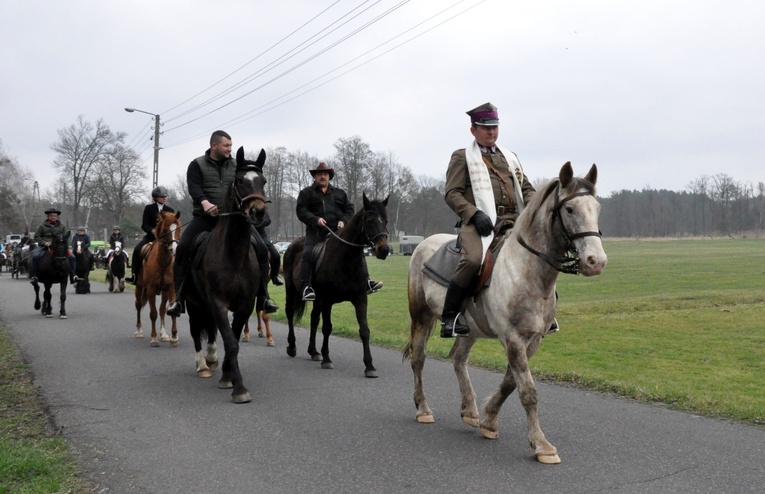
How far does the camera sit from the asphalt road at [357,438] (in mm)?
4746

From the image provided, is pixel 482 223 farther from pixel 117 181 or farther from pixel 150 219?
pixel 117 181

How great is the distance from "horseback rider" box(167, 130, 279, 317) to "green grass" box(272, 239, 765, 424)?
291 centimetres

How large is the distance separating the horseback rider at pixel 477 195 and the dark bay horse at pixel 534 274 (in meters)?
0.22

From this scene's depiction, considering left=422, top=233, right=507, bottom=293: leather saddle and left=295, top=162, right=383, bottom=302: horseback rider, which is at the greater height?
left=295, top=162, right=383, bottom=302: horseback rider

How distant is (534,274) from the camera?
17.8 feet

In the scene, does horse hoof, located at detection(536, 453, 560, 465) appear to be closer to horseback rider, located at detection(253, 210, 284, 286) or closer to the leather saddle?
the leather saddle

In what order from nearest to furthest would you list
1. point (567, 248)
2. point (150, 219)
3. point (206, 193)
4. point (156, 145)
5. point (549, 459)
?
1. point (549, 459)
2. point (567, 248)
3. point (206, 193)
4. point (150, 219)
5. point (156, 145)

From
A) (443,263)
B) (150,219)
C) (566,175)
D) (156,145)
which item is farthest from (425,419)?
(156,145)

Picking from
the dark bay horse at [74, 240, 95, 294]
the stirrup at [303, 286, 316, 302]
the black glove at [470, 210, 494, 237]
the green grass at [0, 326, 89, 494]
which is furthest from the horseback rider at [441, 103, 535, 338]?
the dark bay horse at [74, 240, 95, 294]

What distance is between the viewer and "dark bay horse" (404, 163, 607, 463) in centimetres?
498

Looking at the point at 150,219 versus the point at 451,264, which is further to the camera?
the point at 150,219

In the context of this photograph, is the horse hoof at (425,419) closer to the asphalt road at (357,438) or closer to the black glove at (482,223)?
the asphalt road at (357,438)

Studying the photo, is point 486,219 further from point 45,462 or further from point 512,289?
point 45,462

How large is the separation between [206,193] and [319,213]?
7.45 feet
